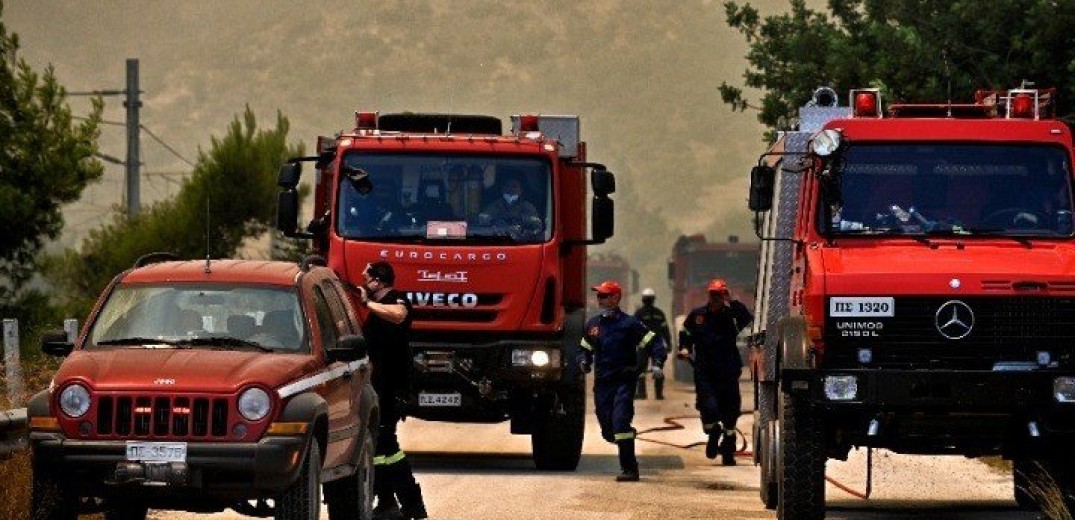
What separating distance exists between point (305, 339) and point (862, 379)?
10.5 ft

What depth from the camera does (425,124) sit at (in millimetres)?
20453

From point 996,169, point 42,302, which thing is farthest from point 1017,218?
point 42,302

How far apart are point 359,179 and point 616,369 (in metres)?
2.71

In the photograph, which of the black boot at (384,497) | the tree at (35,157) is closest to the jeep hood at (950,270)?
the black boot at (384,497)

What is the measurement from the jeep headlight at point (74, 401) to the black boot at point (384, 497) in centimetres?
285

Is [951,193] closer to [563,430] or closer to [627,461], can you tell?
[627,461]

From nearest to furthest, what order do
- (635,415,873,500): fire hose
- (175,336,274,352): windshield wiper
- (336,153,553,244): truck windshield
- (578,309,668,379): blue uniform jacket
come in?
(175,336,274,352): windshield wiper
(635,415,873,500): fire hose
(578,309,668,379): blue uniform jacket
(336,153,553,244): truck windshield

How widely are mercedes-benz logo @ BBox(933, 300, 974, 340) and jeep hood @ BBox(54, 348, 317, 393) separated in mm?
3669

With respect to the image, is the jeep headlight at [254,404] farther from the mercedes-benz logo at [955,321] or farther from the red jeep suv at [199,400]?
the mercedes-benz logo at [955,321]

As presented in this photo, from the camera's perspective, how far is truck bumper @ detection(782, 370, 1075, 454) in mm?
12828

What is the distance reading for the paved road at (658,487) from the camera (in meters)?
15.5

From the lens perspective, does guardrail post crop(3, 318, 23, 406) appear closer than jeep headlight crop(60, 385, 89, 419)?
No

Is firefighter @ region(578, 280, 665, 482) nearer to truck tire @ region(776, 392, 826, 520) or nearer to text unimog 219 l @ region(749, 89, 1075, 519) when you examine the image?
text unimog 219 l @ region(749, 89, 1075, 519)

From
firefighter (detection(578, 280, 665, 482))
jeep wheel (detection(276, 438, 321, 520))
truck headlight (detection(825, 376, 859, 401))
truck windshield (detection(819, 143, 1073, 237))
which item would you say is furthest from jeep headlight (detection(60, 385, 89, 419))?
firefighter (detection(578, 280, 665, 482))
